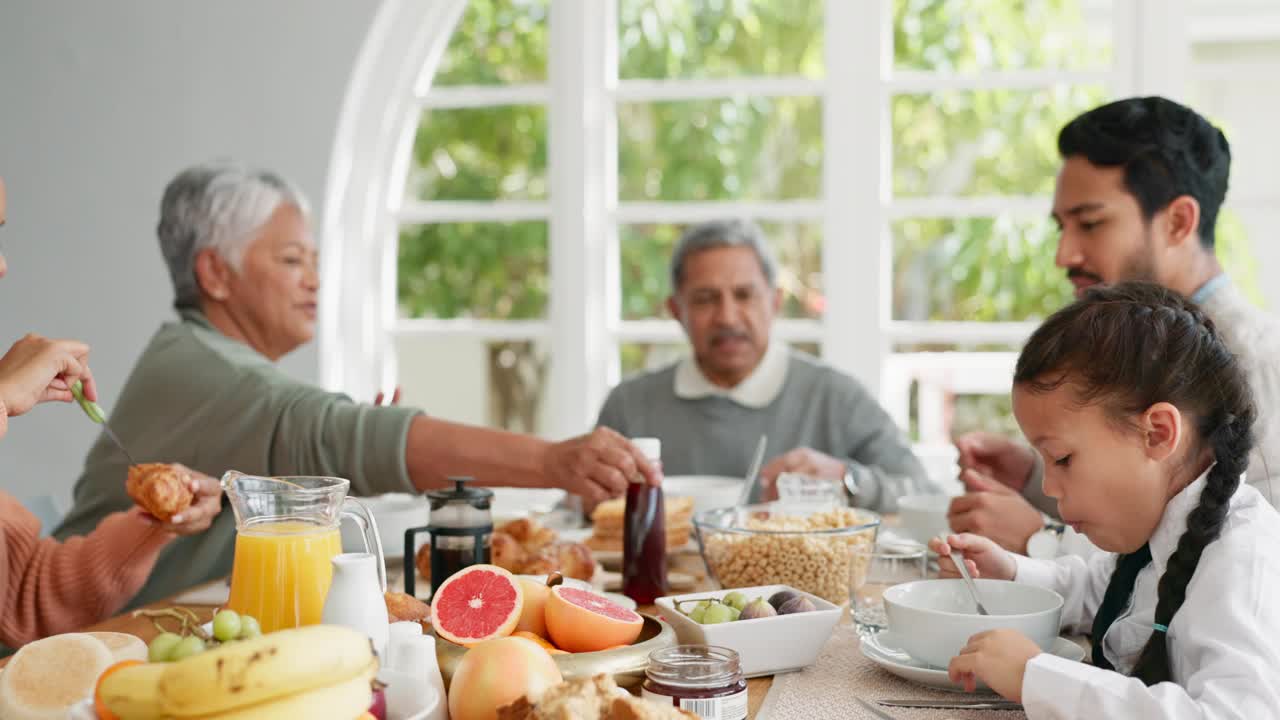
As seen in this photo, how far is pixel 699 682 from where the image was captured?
1.18 metres

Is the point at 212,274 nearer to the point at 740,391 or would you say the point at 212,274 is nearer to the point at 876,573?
the point at 740,391

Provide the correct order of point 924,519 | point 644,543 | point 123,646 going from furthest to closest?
1. point 924,519
2. point 644,543
3. point 123,646

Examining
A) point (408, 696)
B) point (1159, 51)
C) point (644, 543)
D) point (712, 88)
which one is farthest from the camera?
point (712, 88)

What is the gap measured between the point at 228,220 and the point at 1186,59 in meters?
2.61

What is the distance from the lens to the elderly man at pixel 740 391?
122 inches

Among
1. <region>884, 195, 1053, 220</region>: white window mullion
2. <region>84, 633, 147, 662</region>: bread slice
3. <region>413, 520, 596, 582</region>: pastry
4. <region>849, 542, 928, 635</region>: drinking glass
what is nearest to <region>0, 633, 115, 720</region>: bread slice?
<region>84, 633, 147, 662</region>: bread slice

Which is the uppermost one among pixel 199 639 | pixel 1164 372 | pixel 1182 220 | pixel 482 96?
pixel 482 96

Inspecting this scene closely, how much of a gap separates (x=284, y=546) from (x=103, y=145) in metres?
3.08

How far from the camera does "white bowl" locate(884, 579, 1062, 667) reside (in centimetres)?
133

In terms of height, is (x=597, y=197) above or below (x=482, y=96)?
below

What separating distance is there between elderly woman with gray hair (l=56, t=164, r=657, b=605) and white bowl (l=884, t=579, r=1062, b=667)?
46 centimetres

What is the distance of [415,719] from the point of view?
3.49 feet

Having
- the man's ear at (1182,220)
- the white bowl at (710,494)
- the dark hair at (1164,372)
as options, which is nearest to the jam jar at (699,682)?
the dark hair at (1164,372)

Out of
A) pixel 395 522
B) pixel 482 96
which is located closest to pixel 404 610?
pixel 395 522
